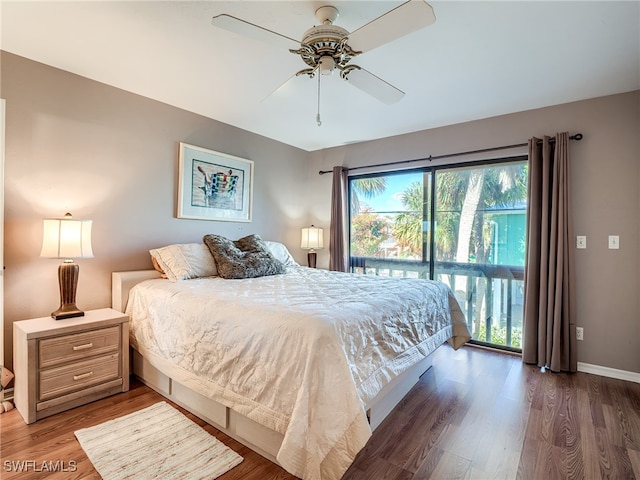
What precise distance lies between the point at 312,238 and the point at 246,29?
10.1 feet

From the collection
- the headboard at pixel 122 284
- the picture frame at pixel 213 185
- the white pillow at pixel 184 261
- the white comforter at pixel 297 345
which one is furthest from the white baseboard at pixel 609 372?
the headboard at pixel 122 284

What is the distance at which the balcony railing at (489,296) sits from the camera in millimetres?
3363

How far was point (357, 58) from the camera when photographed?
2295mm

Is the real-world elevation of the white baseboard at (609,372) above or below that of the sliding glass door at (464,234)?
below

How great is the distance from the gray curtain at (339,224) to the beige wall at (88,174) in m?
1.56

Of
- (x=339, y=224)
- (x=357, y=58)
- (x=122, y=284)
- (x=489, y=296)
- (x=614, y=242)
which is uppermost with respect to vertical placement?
(x=357, y=58)

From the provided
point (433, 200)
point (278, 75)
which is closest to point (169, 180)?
point (278, 75)

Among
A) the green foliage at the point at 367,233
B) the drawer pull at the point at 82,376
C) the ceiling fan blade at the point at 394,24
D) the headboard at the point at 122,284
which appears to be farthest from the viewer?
the green foliage at the point at 367,233

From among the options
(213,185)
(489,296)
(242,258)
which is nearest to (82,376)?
(242,258)

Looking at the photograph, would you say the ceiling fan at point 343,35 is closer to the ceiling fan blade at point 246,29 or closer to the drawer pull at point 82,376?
the ceiling fan blade at point 246,29

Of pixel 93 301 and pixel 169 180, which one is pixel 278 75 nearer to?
pixel 169 180

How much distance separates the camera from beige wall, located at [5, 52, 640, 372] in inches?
92.6

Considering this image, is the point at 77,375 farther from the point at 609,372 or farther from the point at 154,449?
the point at 609,372

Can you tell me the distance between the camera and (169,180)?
3.21 meters
